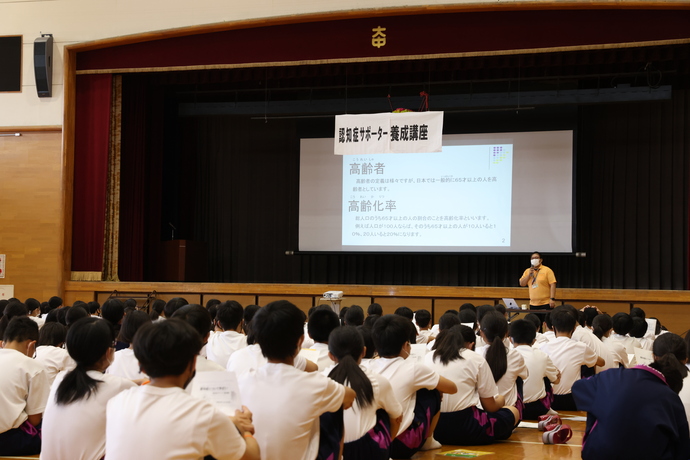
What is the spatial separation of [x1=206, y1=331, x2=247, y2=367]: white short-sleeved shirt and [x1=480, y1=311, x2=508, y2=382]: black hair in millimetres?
1334

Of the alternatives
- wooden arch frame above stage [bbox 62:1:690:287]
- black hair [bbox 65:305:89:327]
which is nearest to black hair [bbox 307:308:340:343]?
black hair [bbox 65:305:89:327]

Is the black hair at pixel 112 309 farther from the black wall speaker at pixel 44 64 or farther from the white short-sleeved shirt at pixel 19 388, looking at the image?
the black wall speaker at pixel 44 64

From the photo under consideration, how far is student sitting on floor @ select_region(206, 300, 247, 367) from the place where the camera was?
402 cm

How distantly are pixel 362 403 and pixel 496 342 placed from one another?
127 cm

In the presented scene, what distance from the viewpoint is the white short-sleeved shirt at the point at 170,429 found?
182 cm

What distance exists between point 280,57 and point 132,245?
346 centimetres

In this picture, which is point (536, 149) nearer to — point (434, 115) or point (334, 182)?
point (434, 115)

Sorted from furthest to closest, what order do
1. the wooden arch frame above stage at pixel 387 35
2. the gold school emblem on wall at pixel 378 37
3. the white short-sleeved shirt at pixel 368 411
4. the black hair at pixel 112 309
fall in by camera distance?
the gold school emblem on wall at pixel 378 37
the wooden arch frame above stage at pixel 387 35
the black hair at pixel 112 309
the white short-sleeved shirt at pixel 368 411

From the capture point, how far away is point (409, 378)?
318 centimetres

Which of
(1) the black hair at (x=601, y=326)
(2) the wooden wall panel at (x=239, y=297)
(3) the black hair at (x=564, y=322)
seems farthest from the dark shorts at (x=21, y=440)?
(2) the wooden wall panel at (x=239, y=297)

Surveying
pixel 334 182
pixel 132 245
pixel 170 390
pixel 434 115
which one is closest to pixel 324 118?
pixel 334 182

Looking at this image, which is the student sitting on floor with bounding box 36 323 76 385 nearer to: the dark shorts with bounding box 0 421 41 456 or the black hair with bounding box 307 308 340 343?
the dark shorts with bounding box 0 421 41 456

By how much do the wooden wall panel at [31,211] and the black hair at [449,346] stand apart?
23.6 ft

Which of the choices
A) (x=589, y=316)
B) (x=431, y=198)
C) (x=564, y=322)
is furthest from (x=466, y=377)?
(x=431, y=198)
